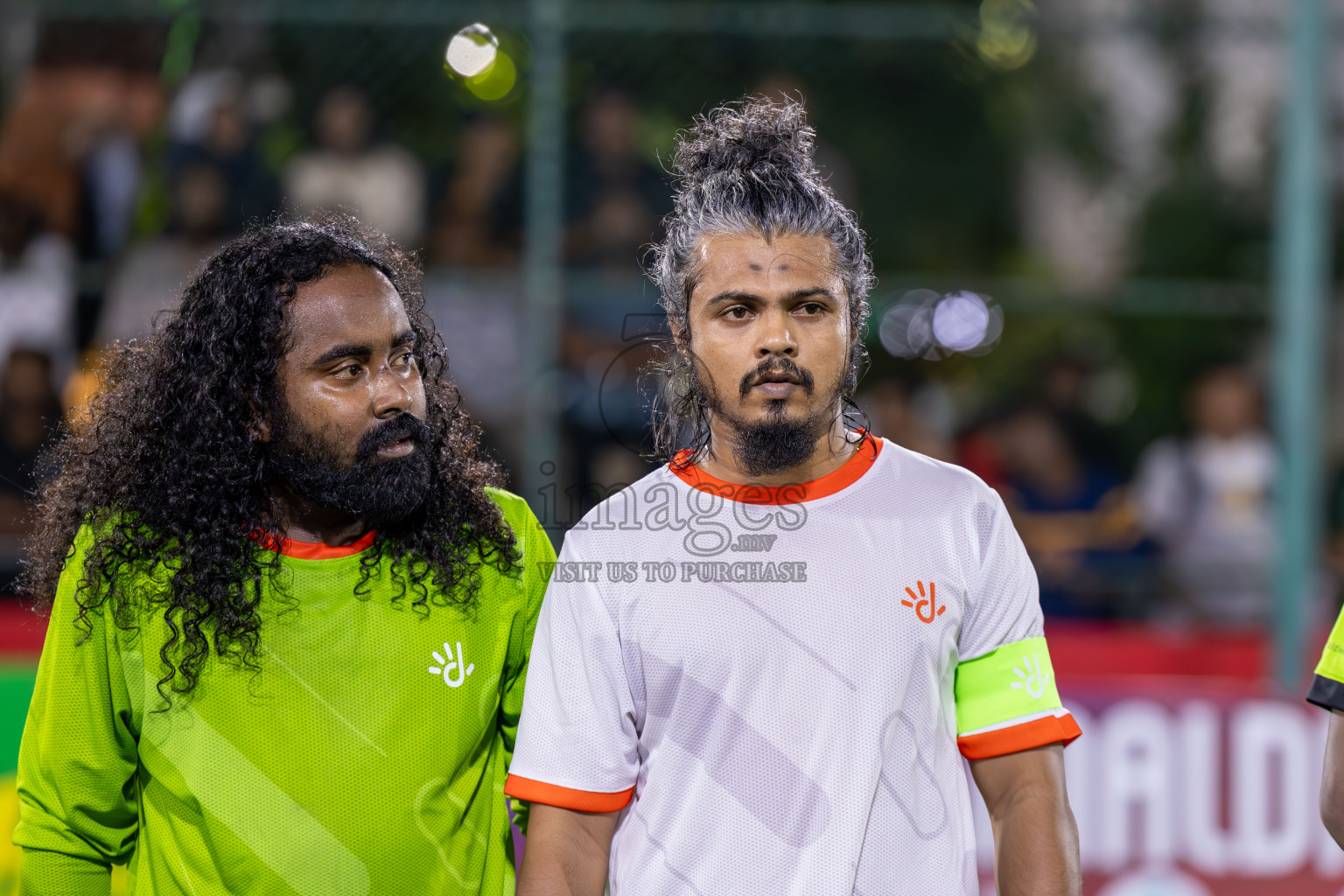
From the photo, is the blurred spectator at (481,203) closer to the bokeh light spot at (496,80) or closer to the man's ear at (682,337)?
the bokeh light spot at (496,80)

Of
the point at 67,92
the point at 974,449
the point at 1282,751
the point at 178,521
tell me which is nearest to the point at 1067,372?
the point at 974,449

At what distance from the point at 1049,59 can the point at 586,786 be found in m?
12.7

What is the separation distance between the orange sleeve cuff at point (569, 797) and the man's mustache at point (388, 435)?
642mm

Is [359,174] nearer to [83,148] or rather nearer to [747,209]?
[83,148]

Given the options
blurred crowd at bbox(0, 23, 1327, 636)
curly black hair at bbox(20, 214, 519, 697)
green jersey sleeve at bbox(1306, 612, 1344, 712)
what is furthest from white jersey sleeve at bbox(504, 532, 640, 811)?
blurred crowd at bbox(0, 23, 1327, 636)

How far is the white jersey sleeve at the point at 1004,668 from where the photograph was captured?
2316mm

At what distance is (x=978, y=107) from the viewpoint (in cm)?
1262

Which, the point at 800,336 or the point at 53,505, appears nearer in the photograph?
the point at 800,336

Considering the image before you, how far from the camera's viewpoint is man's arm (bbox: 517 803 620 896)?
2297mm

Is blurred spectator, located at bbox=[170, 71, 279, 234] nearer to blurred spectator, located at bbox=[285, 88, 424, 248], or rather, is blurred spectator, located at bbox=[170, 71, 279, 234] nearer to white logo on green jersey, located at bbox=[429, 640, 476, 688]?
blurred spectator, located at bbox=[285, 88, 424, 248]

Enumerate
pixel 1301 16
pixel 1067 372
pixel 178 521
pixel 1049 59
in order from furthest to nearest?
pixel 1049 59 < pixel 1067 372 < pixel 1301 16 < pixel 178 521

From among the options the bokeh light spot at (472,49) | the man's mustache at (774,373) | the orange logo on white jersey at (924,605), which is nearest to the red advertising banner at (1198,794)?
the orange logo on white jersey at (924,605)

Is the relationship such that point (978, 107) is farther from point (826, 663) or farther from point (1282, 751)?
point (826, 663)

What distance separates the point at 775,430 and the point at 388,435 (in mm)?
698
